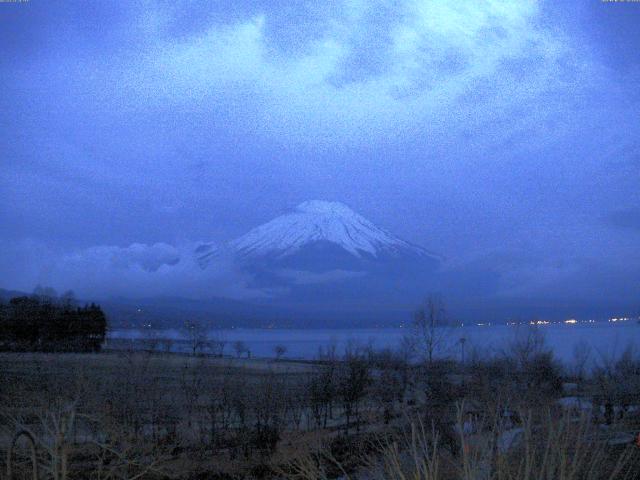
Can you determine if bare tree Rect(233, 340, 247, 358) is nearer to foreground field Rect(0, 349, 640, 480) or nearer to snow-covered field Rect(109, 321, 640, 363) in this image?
snow-covered field Rect(109, 321, 640, 363)

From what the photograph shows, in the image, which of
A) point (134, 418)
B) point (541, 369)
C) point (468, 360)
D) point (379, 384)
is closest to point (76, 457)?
point (134, 418)

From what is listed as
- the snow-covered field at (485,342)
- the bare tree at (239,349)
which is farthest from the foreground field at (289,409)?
the bare tree at (239,349)

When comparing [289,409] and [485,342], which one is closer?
[289,409]

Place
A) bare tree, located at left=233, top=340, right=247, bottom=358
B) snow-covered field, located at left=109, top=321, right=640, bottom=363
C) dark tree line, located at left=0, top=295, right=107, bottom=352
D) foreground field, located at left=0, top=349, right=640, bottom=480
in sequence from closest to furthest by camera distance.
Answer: foreground field, located at left=0, top=349, right=640, bottom=480, snow-covered field, located at left=109, top=321, right=640, bottom=363, dark tree line, located at left=0, top=295, right=107, bottom=352, bare tree, located at left=233, top=340, right=247, bottom=358

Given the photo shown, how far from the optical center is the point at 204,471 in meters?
22.8

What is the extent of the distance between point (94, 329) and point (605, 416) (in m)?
53.5

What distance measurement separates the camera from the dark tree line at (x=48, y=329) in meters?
61.2

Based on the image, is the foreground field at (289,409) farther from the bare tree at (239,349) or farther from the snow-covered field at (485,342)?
the bare tree at (239,349)

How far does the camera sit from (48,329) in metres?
64.3

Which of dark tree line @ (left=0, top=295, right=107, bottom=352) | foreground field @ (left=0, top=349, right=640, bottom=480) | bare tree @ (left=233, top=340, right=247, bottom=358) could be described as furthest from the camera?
bare tree @ (left=233, top=340, right=247, bottom=358)

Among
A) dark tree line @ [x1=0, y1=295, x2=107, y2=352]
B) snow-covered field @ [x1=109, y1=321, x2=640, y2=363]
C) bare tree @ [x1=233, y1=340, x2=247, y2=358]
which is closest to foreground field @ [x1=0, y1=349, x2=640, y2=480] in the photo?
snow-covered field @ [x1=109, y1=321, x2=640, y2=363]

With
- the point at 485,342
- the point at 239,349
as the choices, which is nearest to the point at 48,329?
the point at 239,349

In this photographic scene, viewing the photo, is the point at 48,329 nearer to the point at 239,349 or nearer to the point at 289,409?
the point at 239,349

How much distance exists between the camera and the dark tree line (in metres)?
61.2
